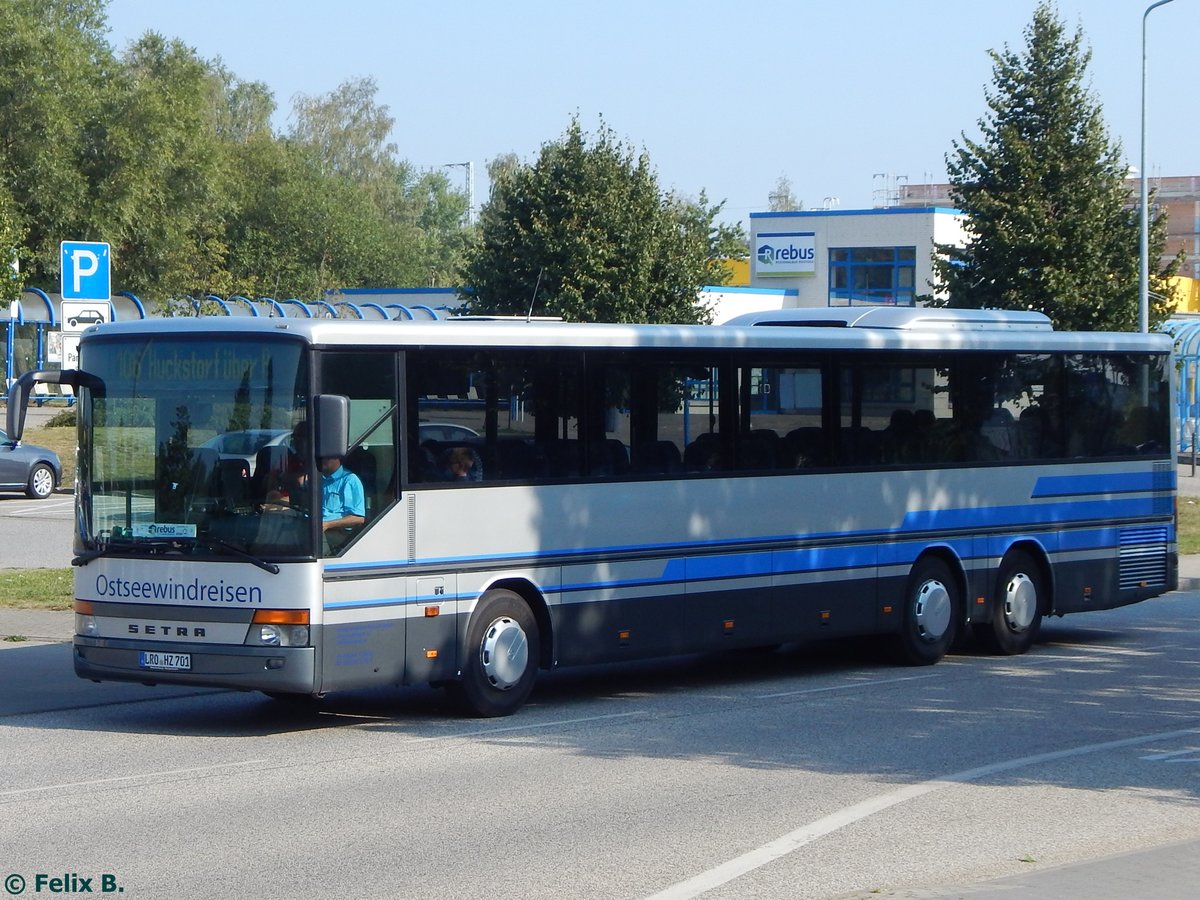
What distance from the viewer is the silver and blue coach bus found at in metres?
11.1

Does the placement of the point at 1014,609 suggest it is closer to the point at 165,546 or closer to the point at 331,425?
the point at 331,425

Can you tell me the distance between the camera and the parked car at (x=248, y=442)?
11062 mm

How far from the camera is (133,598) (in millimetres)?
11328

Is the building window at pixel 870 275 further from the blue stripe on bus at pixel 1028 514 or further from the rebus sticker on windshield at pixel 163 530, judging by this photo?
the rebus sticker on windshield at pixel 163 530

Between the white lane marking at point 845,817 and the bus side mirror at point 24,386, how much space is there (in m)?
5.99

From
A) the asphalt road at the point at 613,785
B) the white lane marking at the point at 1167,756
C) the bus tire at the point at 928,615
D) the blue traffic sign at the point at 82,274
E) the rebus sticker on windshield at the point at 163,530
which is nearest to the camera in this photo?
the asphalt road at the point at 613,785

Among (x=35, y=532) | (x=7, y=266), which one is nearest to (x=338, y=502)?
(x=35, y=532)

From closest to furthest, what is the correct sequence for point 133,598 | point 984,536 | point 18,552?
point 133,598 → point 984,536 → point 18,552

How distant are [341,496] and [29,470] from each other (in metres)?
24.0

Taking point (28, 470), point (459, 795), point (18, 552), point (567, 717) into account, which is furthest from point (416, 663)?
point (28, 470)

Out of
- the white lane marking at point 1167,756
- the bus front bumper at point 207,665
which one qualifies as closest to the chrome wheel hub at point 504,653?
the bus front bumper at point 207,665

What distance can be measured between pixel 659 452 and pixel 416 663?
284 centimetres

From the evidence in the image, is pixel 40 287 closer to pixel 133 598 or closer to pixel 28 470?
pixel 28 470

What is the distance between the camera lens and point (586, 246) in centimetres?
3766
